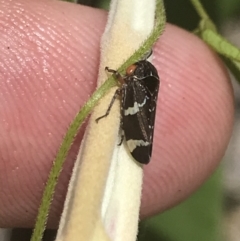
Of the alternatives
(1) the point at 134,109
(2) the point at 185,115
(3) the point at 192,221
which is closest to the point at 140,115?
(1) the point at 134,109

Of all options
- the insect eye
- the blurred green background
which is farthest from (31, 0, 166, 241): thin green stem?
the blurred green background

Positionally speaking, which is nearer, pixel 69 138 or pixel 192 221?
pixel 69 138

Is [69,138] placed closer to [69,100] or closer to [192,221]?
[69,100]

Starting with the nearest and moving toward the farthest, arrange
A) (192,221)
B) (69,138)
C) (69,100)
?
(69,138)
(69,100)
(192,221)

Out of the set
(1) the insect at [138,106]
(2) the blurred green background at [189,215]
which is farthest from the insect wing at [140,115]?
(2) the blurred green background at [189,215]

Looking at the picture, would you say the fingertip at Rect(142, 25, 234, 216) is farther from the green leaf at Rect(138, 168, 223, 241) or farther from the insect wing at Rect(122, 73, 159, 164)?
the green leaf at Rect(138, 168, 223, 241)
